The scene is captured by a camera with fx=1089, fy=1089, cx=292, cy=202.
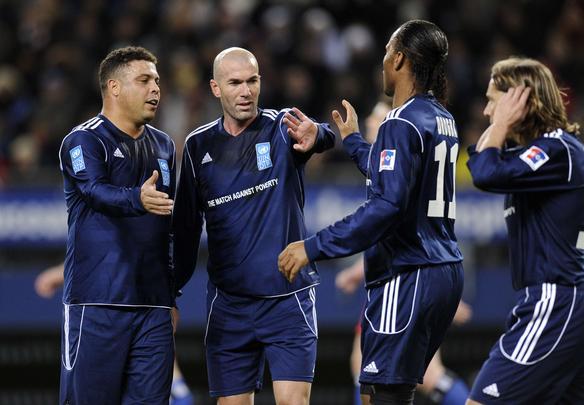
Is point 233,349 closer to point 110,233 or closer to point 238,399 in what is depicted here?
point 238,399

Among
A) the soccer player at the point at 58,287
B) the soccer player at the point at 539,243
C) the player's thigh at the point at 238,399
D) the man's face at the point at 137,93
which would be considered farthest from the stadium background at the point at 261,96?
the soccer player at the point at 539,243

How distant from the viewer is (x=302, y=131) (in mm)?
6332

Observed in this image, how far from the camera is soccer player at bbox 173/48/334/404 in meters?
6.36

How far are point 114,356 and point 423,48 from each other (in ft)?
8.06

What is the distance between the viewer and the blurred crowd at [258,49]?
42.5 ft

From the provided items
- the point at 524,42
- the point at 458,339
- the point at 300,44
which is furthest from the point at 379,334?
the point at 524,42

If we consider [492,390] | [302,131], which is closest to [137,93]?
[302,131]

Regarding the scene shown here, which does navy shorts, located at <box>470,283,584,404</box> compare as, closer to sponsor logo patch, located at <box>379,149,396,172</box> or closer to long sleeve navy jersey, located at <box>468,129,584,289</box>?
long sleeve navy jersey, located at <box>468,129,584,289</box>

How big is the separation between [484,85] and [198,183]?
7.85 meters

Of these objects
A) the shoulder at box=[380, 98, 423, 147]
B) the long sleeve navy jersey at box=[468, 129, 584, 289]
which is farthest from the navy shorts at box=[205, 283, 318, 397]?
the long sleeve navy jersey at box=[468, 129, 584, 289]

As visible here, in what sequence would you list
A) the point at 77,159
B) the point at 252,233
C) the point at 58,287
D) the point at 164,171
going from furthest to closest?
the point at 58,287 < the point at 164,171 < the point at 252,233 < the point at 77,159

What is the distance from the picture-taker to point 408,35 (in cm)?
587

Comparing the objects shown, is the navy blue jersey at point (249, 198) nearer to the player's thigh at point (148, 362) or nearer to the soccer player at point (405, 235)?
the player's thigh at point (148, 362)

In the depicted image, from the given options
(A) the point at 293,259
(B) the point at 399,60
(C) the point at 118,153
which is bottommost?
(A) the point at 293,259
